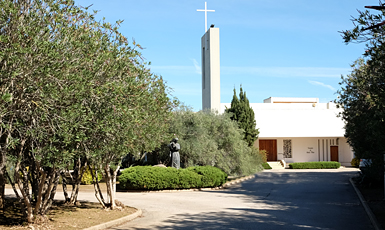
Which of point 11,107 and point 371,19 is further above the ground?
point 371,19

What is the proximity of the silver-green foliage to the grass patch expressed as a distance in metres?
12.1

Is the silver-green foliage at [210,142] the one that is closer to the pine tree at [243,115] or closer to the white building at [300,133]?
the pine tree at [243,115]

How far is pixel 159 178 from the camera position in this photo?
805 inches

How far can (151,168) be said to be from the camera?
20859 mm

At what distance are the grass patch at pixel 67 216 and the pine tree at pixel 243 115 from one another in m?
26.3

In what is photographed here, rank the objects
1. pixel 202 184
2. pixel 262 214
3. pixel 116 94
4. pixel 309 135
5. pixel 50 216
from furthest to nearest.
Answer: pixel 309 135 → pixel 202 184 → pixel 262 214 → pixel 50 216 → pixel 116 94

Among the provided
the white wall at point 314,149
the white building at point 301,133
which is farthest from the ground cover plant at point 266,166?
the white wall at point 314,149

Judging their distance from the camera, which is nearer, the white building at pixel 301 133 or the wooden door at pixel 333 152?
the white building at pixel 301 133

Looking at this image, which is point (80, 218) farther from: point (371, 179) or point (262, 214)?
point (371, 179)

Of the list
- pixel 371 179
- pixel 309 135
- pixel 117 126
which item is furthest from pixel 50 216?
pixel 309 135

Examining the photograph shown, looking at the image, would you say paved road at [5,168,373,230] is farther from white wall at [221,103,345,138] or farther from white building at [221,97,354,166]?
white building at [221,97,354,166]

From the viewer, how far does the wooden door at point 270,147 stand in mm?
48275

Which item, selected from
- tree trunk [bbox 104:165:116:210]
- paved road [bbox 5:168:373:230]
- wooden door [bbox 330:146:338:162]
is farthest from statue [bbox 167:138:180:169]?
wooden door [bbox 330:146:338:162]

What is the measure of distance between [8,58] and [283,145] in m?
44.2
